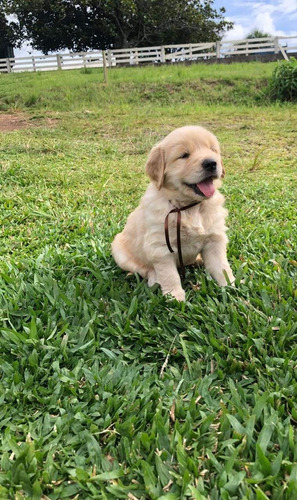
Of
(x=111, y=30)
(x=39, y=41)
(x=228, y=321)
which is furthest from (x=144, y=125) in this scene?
(x=39, y=41)

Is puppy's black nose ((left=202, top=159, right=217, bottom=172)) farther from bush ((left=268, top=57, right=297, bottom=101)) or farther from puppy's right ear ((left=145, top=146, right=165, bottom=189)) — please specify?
bush ((left=268, top=57, right=297, bottom=101))

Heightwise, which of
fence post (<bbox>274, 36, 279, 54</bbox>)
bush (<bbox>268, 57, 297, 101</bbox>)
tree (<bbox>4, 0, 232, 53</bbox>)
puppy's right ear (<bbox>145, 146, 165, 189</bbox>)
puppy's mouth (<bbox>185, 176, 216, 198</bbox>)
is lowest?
puppy's mouth (<bbox>185, 176, 216, 198</bbox>)

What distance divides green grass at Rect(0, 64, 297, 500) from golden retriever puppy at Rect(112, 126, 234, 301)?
0.16 metres

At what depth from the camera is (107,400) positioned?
1797 mm

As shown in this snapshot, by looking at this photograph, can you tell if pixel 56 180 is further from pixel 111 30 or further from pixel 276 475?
pixel 111 30

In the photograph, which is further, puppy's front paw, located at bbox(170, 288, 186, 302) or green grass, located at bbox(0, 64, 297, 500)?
puppy's front paw, located at bbox(170, 288, 186, 302)

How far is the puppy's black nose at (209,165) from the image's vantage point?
231 cm

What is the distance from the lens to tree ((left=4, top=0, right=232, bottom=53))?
95.7ft

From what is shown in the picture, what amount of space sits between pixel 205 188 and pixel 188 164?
0.55 ft

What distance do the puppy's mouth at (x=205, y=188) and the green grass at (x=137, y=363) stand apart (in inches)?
21.9

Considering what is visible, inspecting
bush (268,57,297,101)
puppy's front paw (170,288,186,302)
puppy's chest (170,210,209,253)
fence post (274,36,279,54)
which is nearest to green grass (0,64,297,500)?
puppy's front paw (170,288,186,302)

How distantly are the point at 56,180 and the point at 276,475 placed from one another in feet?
14.2

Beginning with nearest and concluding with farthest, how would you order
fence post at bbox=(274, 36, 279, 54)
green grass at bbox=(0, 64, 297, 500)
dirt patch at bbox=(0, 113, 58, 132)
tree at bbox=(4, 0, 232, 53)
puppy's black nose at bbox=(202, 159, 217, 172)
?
green grass at bbox=(0, 64, 297, 500), puppy's black nose at bbox=(202, 159, 217, 172), dirt patch at bbox=(0, 113, 58, 132), fence post at bbox=(274, 36, 279, 54), tree at bbox=(4, 0, 232, 53)

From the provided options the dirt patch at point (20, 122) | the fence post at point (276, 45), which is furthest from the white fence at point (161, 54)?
the dirt patch at point (20, 122)
